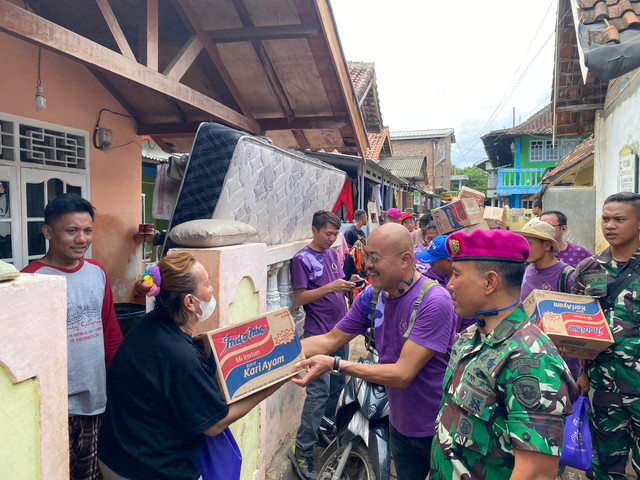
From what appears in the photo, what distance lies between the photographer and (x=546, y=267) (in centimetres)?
371

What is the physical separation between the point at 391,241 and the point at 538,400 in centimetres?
115

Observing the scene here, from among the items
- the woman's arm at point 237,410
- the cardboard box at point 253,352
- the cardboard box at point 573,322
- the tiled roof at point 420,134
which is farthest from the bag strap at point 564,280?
the tiled roof at point 420,134

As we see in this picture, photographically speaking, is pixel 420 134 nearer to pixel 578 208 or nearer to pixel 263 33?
pixel 578 208

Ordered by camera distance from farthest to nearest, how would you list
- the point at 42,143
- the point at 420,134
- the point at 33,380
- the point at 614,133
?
the point at 420,134 < the point at 614,133 < the point at 42,143 < the point at 33,380

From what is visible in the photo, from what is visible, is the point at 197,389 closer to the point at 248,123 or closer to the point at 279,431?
the point at 279,431

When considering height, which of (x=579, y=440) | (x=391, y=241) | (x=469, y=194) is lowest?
(x=579, y=440)

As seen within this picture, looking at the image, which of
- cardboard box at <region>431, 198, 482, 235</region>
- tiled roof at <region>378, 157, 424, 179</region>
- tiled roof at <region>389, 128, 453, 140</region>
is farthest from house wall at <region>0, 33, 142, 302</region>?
tiled roof at <region>389, 128, 453, 140</region>

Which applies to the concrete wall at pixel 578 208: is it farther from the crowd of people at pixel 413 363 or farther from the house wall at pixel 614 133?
the crowd of people at pixel 413 363

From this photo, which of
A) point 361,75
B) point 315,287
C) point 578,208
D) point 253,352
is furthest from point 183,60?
point 578,208

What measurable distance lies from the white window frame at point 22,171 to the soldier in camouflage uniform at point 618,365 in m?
5.02

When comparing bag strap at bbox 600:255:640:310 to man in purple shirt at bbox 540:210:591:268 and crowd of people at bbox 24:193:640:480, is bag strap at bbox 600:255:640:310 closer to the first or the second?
crowd of people at bbox 24:193:640:480

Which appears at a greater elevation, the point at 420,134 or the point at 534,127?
the point at 420,134

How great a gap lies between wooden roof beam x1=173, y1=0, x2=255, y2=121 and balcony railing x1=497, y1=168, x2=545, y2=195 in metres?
22.7

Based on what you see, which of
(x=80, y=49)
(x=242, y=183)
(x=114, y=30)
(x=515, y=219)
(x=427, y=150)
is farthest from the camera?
(x=427, y=150)
